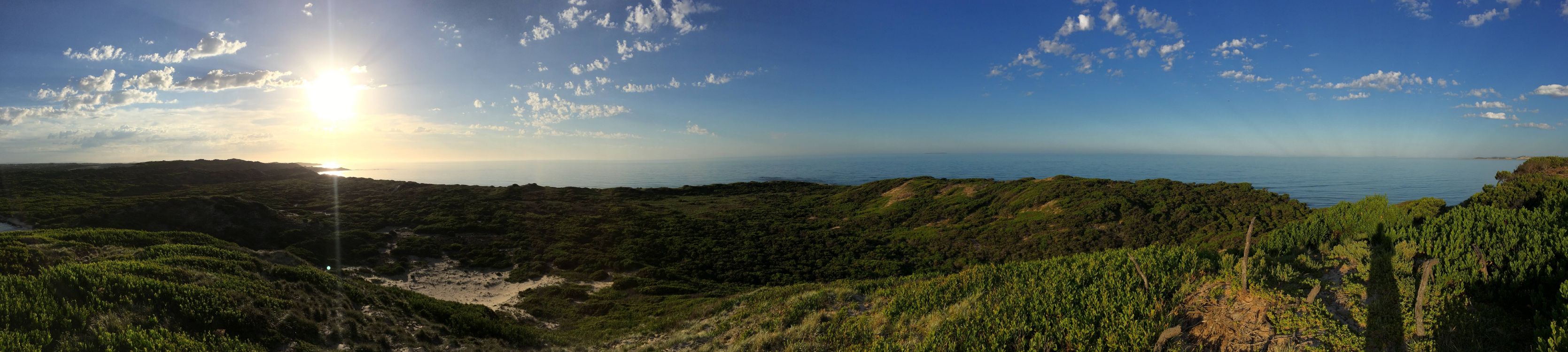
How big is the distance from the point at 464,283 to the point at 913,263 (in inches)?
1072

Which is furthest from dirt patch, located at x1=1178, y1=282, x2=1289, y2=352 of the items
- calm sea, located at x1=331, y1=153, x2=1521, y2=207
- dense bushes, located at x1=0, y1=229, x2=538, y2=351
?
calm sea, located at x1=331, y1=153, x2=1521, y2=207

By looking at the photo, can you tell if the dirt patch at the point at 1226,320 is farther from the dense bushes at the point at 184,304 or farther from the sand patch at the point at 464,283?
the sand patch at the point at 464,283

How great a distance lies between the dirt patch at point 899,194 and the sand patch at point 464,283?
131 ft

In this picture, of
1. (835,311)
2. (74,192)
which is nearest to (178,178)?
(74,192)

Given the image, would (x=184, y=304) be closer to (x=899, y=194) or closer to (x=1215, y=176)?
(x=899, y=194)

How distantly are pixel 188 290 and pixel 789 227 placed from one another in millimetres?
39953

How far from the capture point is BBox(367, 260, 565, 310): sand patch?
23.7 meters

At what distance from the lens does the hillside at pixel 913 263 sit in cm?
644

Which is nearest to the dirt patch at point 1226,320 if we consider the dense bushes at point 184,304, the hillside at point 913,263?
the hillside at point 913,263

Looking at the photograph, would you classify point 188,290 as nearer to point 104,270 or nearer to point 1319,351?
point 104,270

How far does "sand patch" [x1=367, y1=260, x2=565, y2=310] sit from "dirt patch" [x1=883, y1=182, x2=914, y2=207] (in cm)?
3987

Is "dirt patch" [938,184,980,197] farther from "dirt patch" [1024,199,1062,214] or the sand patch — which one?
the sand patch

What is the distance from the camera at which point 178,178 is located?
6731 cm

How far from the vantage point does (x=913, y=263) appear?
32188mm
